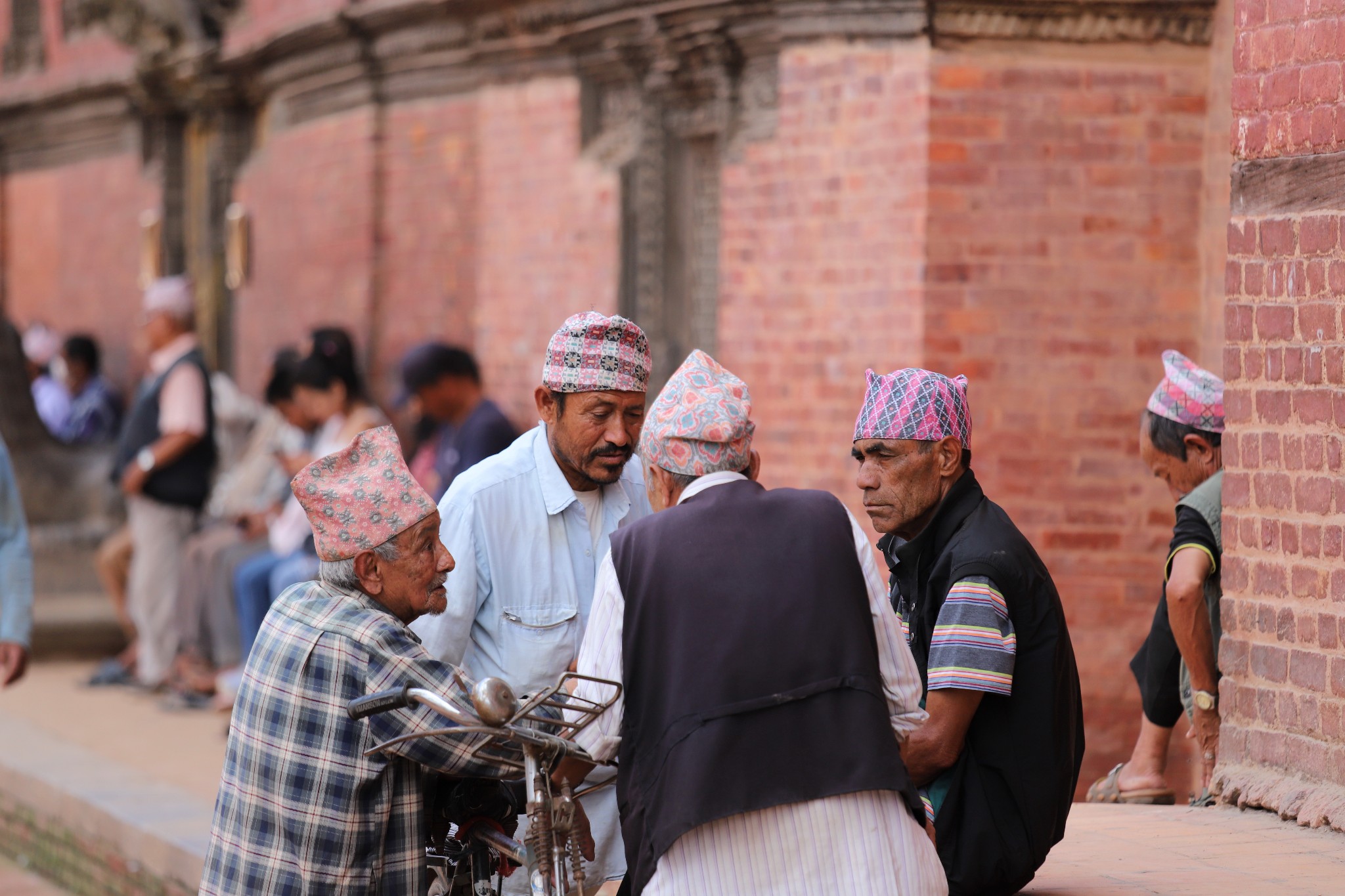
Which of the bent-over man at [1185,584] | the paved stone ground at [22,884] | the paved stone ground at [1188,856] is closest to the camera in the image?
the paved stone ground at [1188,856]

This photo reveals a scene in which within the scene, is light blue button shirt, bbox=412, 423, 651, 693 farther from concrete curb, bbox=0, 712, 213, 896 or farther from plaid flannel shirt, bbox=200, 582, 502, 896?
concrete curb, bbox=0, 712, 213, 896

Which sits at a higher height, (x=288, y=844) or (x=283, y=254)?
(x=283, y=254)

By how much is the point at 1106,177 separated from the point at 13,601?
442 cm


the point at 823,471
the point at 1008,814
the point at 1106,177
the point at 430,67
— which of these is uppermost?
the point at 430,67

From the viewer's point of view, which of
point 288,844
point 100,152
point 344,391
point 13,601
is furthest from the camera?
point 100,152

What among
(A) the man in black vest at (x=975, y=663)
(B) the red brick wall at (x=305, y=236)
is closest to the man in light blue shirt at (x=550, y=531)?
(A) the man in black vest at (x=975, y=663)

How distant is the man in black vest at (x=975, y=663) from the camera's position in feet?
12.2

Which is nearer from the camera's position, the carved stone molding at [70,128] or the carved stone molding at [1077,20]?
the carved stone molding at [1077,20]

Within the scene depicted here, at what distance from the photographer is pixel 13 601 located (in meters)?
6.06

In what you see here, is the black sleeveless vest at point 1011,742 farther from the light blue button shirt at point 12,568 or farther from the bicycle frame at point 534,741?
the light blue button shirt at point 12,568

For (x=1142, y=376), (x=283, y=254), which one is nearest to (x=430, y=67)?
(x=283, y=254)

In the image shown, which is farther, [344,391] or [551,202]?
[551,202]

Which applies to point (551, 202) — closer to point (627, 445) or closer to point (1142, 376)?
point (1142, 376)

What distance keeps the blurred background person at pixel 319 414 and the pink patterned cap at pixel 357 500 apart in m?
4.78
